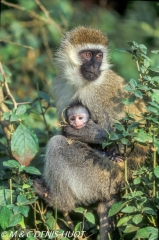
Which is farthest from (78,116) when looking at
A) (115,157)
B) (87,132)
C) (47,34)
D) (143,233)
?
(47,34)

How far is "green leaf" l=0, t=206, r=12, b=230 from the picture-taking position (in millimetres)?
4895

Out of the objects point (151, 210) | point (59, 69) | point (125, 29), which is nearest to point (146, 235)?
point (151, 210)

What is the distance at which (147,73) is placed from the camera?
17.7ft

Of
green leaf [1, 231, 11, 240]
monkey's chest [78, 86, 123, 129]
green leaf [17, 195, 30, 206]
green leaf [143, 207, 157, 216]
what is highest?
monkey's chest [78, 86, 123, 129]

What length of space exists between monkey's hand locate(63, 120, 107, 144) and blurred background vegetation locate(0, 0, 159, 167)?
1.21 meters

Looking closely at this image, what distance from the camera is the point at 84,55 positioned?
6.39m

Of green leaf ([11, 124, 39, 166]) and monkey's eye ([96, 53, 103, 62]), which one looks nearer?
green leaf ([11, 124, 39, 166])

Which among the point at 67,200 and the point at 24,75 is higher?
the point at 24,75

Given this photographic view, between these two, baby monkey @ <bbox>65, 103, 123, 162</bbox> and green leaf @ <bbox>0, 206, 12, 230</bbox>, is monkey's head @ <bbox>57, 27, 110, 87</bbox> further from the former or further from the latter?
green leaf @ <bbox>0, 206, 12, 230</bbox>

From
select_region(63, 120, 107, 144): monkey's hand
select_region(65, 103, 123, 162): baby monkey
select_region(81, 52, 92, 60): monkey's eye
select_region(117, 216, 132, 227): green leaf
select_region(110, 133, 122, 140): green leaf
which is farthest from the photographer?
select_region(81, 52, 92, 60): monkey's eye

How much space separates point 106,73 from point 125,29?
5.70 metres

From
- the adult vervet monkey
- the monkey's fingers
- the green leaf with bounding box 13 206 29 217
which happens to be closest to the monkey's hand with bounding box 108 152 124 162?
the monkey's fingers

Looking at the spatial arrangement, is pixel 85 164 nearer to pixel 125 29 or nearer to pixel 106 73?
Answer: pixel 106 73

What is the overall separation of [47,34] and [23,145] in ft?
19.1
